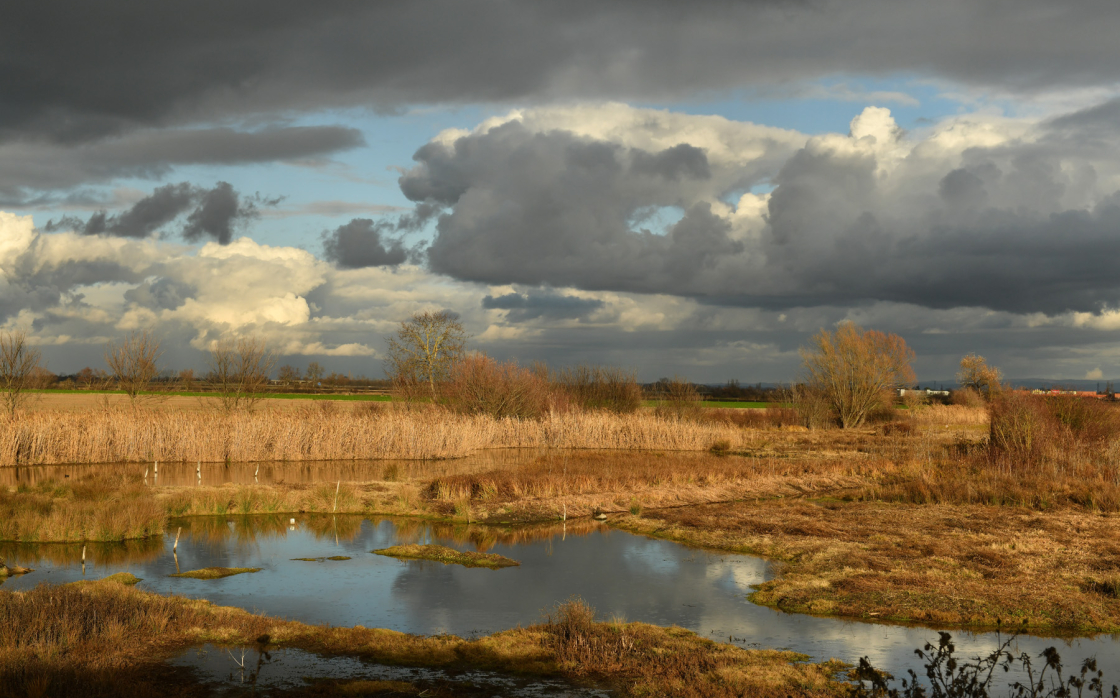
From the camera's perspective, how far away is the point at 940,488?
24.2 m

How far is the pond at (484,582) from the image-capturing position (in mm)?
11227

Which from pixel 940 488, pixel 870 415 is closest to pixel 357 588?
pixel 940 488

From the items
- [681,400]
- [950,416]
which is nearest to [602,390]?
[681,400]

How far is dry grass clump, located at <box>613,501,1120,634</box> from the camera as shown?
1225 centimetres

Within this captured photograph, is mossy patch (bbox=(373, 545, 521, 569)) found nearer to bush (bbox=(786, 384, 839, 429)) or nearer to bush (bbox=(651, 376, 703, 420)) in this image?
bush (bbox=(651, 376, 703, 420))

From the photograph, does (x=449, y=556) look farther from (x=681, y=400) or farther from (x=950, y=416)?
(x=950, y=416)

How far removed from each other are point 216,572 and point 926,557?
13.7 m

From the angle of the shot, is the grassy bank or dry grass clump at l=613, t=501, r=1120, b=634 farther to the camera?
dry grass clump at l=613, t=501, r=1120, b=634

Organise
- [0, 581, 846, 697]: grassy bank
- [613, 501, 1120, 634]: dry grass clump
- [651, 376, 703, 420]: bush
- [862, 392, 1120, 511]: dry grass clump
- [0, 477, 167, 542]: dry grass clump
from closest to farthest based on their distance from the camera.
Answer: [0, 581, 846, 697]: grassy bank < [613, 501, 1120, 634]: dry grass clump < [0, 477, 167, 542]: dry grass clump < [862, 392, 1120, 511]: dry grass clump < [651, 376, 703, 420]: bush

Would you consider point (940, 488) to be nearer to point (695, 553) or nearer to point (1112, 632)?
point (695, 553)

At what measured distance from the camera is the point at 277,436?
108 feet

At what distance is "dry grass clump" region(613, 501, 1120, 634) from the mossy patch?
4.88 meters

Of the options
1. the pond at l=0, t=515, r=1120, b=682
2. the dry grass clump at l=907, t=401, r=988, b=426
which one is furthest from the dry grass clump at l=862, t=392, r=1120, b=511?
the dry grass clump at l=907, t=401, r=988, b=426

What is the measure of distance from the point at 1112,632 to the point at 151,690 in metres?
12.8
